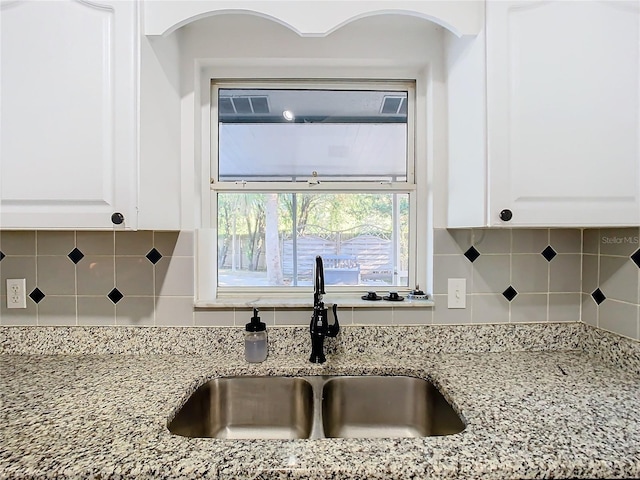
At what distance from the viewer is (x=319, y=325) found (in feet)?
3.97

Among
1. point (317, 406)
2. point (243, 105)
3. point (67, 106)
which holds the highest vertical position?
point (243, 105)

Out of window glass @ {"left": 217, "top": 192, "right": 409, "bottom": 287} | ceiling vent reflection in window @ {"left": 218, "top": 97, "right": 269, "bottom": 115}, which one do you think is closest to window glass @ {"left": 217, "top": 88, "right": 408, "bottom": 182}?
ceiling vent reflection in window @ {"left": 218, "top": 97, "right": 269, "bottom": 115}

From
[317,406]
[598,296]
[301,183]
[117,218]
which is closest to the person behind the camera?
[117,218]

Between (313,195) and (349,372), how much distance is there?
2.49ft

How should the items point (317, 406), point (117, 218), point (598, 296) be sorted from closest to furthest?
point (117, 218), point (317, 406), point (598, 296)

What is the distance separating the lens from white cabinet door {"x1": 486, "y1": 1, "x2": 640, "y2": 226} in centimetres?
105

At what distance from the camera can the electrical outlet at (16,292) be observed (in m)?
1.38

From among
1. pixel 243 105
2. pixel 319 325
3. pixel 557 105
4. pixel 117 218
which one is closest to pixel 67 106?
pixel 117 218

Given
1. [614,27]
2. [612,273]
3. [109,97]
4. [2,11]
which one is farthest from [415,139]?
[2,11]

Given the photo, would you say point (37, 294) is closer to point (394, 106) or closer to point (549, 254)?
point (394, 106)

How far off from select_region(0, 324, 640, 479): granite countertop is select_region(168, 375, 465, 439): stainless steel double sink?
44 mm

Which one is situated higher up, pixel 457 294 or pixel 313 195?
pixel 313 195

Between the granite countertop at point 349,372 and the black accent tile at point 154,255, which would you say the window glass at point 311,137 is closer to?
the black accent tile at point 154,255

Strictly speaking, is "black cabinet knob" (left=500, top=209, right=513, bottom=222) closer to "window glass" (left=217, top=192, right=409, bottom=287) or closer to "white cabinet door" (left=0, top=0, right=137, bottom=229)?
"window glass" (left=217, top=192, right=409, bottom=287)
